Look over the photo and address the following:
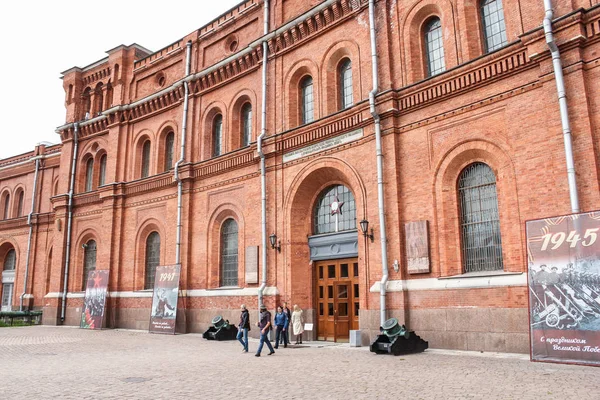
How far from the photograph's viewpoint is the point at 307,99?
20344mm

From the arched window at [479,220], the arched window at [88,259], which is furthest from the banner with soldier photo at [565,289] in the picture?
the arched window at [88,259]

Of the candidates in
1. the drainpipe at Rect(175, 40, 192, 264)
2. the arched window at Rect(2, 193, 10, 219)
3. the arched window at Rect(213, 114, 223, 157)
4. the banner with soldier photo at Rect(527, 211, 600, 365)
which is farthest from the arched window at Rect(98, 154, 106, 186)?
the banner with soldier photo at Rect(527, 211, 600, 365)

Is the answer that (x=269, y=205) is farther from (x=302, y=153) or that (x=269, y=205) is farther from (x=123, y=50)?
(x=123, y=50)

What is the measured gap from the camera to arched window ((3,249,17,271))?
118 ft

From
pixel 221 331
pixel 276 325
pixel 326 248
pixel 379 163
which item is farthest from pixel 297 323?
pixel 379 163

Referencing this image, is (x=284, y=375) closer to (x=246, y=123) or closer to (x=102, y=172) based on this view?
(x=246, y=123)

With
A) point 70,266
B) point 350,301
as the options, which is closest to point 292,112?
point 350,301

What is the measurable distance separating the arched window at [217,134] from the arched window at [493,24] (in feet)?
41.5

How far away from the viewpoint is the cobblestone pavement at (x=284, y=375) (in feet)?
27.0

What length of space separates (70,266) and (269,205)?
15.2 m

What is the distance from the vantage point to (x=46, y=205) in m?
34.2

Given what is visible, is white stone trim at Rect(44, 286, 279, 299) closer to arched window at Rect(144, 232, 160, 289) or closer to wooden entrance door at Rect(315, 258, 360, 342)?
arched window at Rect(144, 232, 160, 289)

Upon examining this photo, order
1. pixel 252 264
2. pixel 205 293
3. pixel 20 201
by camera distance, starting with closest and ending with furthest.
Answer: pixel 252 264 < pixel 205 293 < pixel 20 201

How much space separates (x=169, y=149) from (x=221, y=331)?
1115cm
